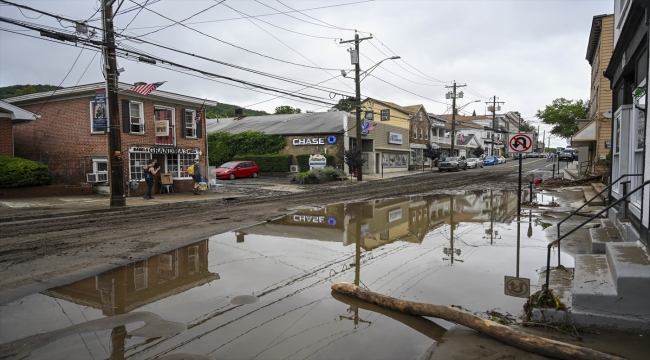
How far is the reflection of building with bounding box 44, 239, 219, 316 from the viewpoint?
5.43 m

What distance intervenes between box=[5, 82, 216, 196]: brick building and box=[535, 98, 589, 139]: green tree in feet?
134

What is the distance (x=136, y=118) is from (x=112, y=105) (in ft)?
22.1

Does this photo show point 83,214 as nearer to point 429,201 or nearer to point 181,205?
point 181,205

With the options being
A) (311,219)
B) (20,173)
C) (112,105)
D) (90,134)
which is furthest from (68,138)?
(311,219)

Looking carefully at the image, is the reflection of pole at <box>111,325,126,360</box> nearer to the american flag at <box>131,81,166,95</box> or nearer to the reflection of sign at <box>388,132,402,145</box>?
the american flag at <box>131,81,166,95</box>

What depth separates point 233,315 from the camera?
4.96m

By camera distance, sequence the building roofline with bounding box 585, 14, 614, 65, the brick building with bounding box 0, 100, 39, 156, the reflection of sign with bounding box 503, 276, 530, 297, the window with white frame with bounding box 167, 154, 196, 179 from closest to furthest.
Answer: the reflection of sign with bounding box 503, 276, 530, 297, the brick building with bounding box 0, 100, 39, 156, the window with white frame with bounding box 167, 154, 196, 179, the building roofline with bounding box 585, 14, 614, 65

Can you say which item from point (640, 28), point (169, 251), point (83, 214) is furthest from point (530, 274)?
point (83, 214)

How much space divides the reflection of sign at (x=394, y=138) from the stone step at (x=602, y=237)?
118 ft

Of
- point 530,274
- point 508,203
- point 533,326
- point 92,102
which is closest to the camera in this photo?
point 533,326

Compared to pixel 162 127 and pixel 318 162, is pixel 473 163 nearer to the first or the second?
pixel 318 162

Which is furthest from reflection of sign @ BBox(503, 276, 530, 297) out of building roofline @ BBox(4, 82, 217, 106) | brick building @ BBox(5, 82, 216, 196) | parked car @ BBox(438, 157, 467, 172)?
parked car @ BBox(438, 157, 467, 172)

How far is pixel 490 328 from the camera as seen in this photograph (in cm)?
417

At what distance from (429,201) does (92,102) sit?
55.0 ft
